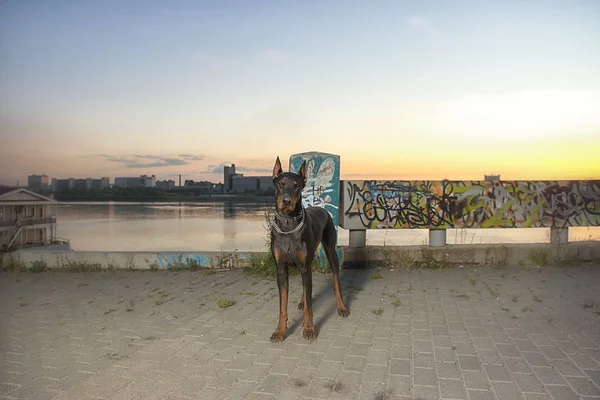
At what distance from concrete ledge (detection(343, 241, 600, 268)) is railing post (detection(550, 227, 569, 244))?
0.86 feet

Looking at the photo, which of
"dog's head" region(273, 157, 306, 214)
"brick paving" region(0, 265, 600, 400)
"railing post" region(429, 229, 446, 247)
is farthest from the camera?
"railing post" region(429, 229, 446, 247)

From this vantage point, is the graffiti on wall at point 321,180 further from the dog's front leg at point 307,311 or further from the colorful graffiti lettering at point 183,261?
the dog's front leg at point 307,311

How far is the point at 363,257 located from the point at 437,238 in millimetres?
1956

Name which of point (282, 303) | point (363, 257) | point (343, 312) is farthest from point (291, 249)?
point (363, 257)

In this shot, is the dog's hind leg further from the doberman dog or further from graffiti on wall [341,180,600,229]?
graffiti on wall [341,180,600,229]

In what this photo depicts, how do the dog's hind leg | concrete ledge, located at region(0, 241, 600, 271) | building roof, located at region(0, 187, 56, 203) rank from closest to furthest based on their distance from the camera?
the dog's hind leg, concrete ledge, located at region(0, 241, 600, 271), building roof, located at region(0, 187, 56, 203)

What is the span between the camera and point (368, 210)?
9641 mm

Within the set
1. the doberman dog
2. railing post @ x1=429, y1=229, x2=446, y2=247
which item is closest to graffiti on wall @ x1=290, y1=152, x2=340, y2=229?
railing post @ x1=429, y1=229, x2=446, y2=247

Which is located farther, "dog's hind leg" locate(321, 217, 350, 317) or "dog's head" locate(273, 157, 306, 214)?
"dog's hind leg" locate(321, 217, 350, 317)

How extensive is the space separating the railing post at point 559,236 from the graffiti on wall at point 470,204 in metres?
0.12

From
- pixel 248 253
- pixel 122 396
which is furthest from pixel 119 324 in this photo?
pixel 248 253

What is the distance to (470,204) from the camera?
10008 mm

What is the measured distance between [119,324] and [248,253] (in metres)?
3.90

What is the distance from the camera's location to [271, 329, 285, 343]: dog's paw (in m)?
4.82
